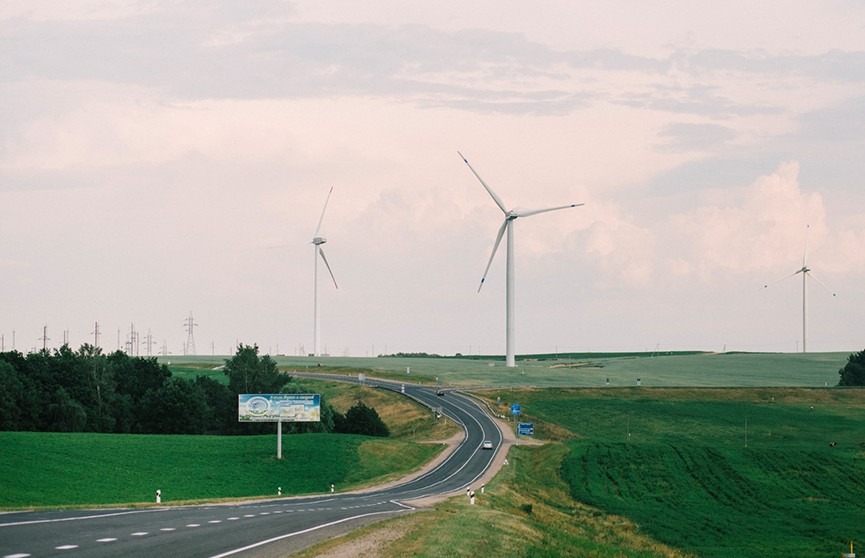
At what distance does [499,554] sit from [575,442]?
10855 cm

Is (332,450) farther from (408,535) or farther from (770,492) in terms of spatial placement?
(408,535)

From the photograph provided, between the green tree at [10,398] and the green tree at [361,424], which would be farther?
the green tree at [361,424]

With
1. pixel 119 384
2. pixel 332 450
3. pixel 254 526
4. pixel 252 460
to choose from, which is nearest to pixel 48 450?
pixel 252 460

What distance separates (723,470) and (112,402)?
96.8 m

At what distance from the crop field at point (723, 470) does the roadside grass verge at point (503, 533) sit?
3846 mm

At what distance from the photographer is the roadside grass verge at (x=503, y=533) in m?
44.9

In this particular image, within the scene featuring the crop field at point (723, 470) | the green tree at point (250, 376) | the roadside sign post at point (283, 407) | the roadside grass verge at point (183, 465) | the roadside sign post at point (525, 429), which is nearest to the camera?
A: the crop field at point (723, 470)

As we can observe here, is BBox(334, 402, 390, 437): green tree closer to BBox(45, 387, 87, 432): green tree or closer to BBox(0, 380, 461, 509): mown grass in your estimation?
BBox(0, 380, 461, 509): mown grass

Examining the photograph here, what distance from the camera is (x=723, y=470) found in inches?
5118

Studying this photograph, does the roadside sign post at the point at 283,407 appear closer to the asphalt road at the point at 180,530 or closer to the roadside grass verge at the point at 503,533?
the roadside grass verge at the point at 503,533

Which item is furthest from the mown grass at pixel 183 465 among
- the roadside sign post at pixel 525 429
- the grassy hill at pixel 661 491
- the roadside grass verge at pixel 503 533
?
the roadside grass verge at pixel 503 533

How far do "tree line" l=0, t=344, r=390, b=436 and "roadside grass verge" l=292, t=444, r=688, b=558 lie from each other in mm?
69689

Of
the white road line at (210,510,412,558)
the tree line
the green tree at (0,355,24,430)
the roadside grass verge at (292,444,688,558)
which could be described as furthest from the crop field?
the green tree at (0,355,24,430)

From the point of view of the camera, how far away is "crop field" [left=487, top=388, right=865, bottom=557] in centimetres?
8750
